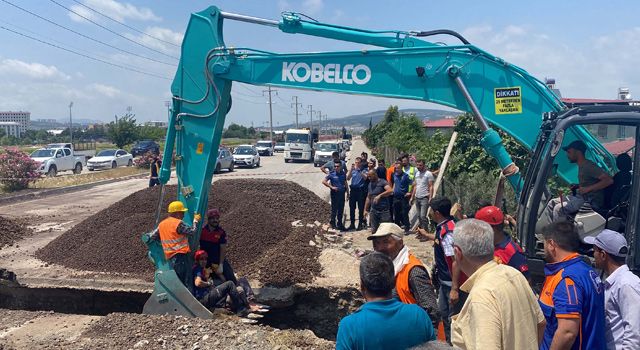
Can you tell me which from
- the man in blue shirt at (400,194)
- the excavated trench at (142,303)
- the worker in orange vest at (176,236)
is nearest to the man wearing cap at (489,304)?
the worker in orange vest at (176,236)

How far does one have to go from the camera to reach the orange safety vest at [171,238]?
21.2 feet

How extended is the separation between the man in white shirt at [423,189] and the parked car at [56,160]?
23219 millimetres

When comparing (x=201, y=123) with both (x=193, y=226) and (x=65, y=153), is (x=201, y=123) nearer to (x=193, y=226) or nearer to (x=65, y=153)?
(x=193, y=226)

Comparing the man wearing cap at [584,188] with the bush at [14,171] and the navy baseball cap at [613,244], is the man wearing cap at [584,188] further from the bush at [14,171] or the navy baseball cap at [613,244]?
the bush at [14,171]

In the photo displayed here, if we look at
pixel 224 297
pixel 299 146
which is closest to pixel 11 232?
pixel 224 297

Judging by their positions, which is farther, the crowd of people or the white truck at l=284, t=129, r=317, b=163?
the white truck at l=284, t=129, r=317, b=163

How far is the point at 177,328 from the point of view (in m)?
5.95

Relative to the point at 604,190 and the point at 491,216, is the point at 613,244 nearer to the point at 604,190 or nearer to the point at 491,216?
the point at 491,216

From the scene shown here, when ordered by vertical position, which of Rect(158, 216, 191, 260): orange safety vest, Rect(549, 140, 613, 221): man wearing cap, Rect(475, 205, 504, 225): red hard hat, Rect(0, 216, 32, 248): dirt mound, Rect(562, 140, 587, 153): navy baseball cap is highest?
Rect(562, 140, 587, 153): navy baseball cap

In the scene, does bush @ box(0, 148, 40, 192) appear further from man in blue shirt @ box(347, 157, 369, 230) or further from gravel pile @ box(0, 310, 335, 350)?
gravel pile @ box(0, 310, 335, 350)

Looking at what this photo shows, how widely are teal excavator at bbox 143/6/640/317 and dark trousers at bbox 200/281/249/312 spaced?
261mm

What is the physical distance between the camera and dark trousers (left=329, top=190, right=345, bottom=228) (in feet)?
40.9

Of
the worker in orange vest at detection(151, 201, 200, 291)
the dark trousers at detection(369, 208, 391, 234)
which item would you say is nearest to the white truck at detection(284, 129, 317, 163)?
the dark trousers at detection(369, 208, 391, 234)

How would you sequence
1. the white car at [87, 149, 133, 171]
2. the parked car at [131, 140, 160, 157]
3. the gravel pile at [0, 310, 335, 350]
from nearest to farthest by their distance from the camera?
the gravel pile at [0, 310, 335, 350]
the white car at [87, 149, 133, 171]
the parked car at [131, 140, 160, 157]
